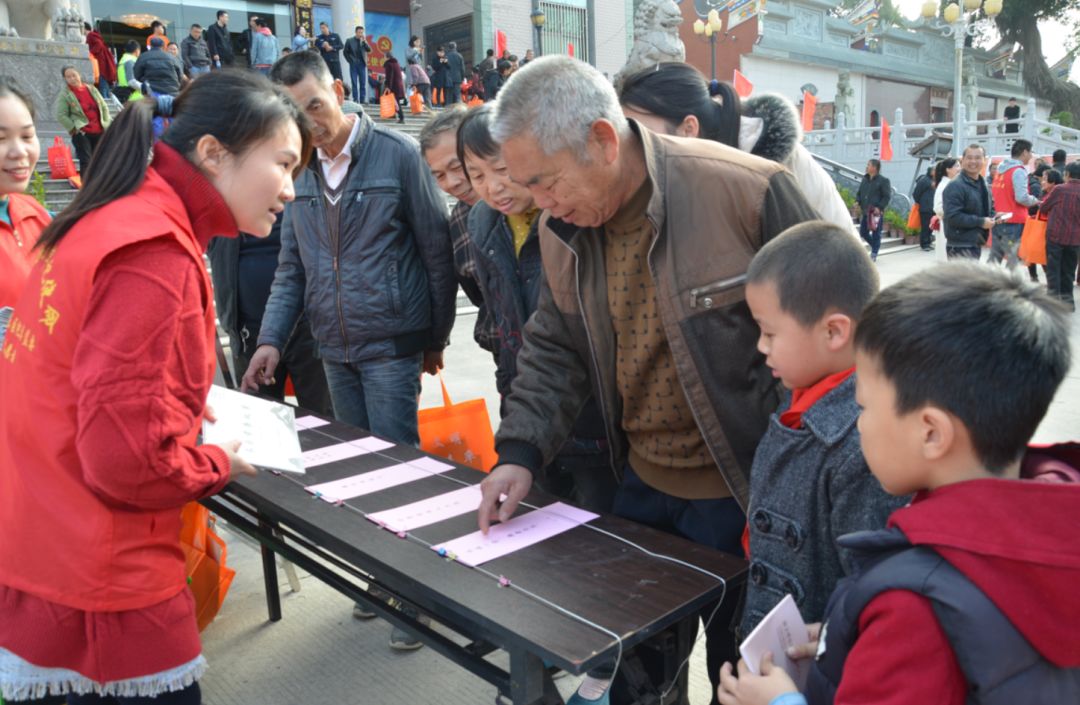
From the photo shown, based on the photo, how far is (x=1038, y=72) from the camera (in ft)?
115

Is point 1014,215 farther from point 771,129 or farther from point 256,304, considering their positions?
point 256,304

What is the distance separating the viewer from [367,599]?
193 cm

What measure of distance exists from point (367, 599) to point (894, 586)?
1347 millimetres

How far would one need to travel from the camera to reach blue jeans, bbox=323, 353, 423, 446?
2.74m

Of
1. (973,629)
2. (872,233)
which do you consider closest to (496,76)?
(872,233)

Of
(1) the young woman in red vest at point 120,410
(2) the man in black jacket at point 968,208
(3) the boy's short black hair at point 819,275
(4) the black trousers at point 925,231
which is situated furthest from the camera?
(4) the black trousers at point 925,231

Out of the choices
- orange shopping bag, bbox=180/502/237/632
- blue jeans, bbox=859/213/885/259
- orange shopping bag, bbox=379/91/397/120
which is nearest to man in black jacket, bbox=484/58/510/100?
orange shopping bag, bbox=379/91/397/120

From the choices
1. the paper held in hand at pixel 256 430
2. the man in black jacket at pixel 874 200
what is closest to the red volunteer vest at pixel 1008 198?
the man in black jacket at pixel 874 200

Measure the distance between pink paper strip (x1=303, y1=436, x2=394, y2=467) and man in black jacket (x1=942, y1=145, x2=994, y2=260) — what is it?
6005 mm

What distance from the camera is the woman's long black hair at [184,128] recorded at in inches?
52.3

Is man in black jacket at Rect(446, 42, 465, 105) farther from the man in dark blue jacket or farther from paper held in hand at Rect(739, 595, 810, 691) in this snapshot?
paper held in hand at Rect(739, 595, 810, 691)

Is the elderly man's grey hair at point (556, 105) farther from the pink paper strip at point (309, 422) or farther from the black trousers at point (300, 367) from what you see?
the black trousers at point (300, 367)

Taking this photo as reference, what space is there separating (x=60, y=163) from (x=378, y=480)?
352 inches

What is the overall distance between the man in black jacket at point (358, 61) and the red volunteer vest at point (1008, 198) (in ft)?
37.5
